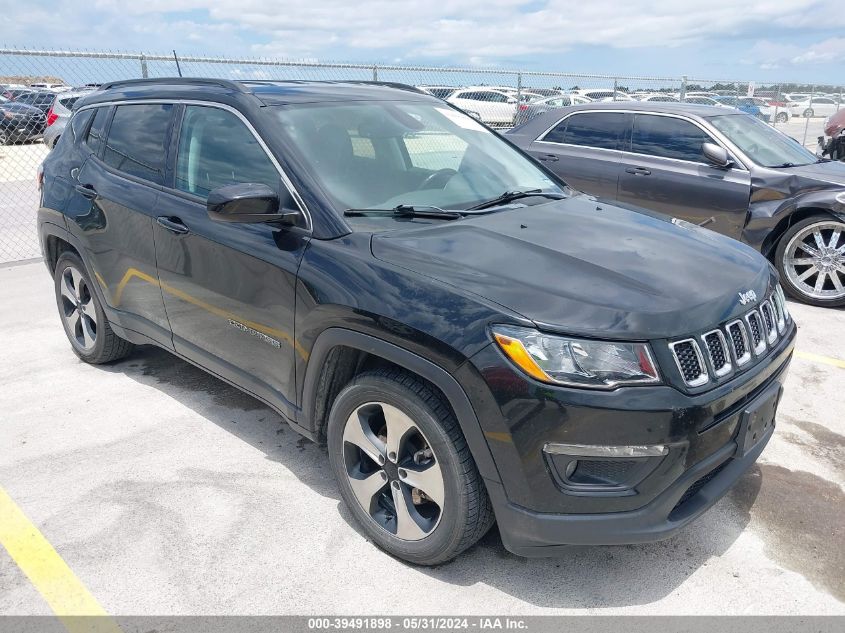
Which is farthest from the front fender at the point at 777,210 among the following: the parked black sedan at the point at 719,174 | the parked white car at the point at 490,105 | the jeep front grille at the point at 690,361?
the parked white car at the point at 490,105

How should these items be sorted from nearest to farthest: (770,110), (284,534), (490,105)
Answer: (284,534)
(490,105)
(770,110)

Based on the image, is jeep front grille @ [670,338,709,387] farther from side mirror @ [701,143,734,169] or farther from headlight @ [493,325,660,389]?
side mirror @ [701,143,734,169]

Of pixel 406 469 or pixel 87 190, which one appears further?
pixel 87 190

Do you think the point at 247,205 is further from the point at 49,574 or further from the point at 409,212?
the point at 49,574

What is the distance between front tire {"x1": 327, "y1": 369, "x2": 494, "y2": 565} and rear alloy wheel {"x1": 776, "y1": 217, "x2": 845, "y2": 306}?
4.87 meters

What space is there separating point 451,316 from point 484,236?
22.6 inches

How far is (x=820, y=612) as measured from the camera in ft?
8.20

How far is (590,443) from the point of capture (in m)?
2.21

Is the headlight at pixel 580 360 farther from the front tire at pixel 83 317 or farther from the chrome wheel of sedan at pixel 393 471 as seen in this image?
the front tire at pixel 83 317

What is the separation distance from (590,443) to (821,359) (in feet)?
11.4

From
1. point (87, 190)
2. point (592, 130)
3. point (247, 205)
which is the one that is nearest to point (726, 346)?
point (247, 205)

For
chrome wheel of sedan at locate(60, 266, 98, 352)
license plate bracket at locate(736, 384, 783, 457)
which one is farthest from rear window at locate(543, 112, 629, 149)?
chrome wheel of sedan at locate(60, 266, 98, 352)

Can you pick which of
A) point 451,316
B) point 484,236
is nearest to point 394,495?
point 451,316

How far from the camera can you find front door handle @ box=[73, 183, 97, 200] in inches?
163
